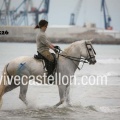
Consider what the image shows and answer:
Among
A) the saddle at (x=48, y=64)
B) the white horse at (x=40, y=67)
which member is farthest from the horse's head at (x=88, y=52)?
the saddle at (x=48, y=64)

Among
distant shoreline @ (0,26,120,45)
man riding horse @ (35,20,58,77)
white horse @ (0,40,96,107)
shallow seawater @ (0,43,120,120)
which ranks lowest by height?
distant shoreline @ (0,26,120,45)

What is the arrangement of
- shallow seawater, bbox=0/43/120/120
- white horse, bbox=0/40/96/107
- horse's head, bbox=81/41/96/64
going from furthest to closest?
1. horse's head, bbox=81/41/96/64
2. white horse, bbox=0/40/96/107
3. shallow seawater, bbox=0/43/120/120

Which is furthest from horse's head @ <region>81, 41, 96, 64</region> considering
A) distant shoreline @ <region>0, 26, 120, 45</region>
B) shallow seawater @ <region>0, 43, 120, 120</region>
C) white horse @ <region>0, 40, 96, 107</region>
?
distant shoreline @ <region>0, 26, 120, 45</region>

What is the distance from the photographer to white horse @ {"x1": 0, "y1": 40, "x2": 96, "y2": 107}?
34.0 ft

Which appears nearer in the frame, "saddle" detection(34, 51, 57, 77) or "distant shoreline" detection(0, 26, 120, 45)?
"saddle" detection(34, 51, 57, 77)

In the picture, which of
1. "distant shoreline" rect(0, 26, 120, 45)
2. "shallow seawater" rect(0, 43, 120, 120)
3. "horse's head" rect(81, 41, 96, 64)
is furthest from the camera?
"distant shoreline" rect(0, 26, 120, 45)

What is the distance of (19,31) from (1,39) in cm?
1297

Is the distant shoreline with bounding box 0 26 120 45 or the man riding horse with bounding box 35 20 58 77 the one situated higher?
the man riding horse with bounding box 35 20 58 77

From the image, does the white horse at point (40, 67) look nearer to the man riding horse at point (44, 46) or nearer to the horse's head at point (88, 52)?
the horse's head at point (88, 52)

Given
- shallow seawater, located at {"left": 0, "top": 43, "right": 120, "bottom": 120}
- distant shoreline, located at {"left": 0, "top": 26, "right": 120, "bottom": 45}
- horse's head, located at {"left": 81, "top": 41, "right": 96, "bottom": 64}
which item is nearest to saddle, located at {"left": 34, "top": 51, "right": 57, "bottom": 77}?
horse's head, located at {"left": 81, "top": 41, "right": 96, "bottom": 64}

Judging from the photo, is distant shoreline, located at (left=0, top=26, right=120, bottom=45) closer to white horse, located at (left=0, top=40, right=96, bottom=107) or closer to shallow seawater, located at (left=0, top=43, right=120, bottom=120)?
shallow seawater, located at (left=0, top=43, right=120, bottom=120)

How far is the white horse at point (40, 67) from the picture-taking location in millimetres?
10352

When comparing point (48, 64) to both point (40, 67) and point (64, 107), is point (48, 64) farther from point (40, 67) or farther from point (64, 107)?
point (64, 107)

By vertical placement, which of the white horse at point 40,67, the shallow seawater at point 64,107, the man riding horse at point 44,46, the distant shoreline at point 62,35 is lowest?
the distant shoreline at point 62,35
